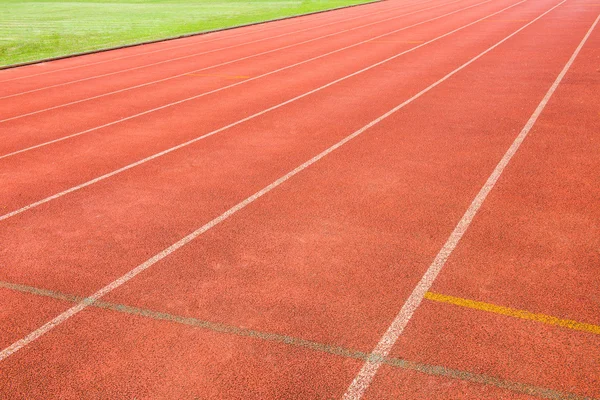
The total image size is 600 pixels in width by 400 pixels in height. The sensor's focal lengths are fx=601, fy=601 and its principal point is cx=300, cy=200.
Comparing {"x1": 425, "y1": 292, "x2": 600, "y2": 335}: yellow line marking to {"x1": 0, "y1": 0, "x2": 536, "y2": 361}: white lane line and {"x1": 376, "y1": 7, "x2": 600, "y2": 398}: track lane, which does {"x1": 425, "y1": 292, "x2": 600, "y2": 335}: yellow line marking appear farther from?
{"x1": 0, "y1": 0, "x2": 536, "y2": 361}: white lane line

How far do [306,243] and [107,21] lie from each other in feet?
94.4

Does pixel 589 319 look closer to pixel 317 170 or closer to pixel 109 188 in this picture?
pixel 317 170

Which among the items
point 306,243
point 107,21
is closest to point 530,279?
point 306,243

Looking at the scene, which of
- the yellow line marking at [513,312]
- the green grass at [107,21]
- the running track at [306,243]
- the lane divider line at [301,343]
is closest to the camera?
the lane divider line at [301,343]

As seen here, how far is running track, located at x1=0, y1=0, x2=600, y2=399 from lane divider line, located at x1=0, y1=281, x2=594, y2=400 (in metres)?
0.02

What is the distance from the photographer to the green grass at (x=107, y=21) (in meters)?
22.3

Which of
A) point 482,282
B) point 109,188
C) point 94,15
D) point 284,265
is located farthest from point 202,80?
point 94,15

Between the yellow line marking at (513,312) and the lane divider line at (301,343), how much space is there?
2.57 feet

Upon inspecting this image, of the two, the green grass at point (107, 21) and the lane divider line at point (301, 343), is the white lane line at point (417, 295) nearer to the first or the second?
the lane divider line at point (301, 343)

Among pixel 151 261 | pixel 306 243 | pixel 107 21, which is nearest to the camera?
pixel 151 261

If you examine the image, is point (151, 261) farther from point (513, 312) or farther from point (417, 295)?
point (513, 312)

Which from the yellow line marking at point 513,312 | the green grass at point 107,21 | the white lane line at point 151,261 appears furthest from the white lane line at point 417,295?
the green grass at point 107,21

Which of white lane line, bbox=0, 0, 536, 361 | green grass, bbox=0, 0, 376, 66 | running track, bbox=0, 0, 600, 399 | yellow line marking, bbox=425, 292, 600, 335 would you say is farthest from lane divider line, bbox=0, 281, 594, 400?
green grass, bbox=0, 0, 376, 66

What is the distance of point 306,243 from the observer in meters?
5.78
